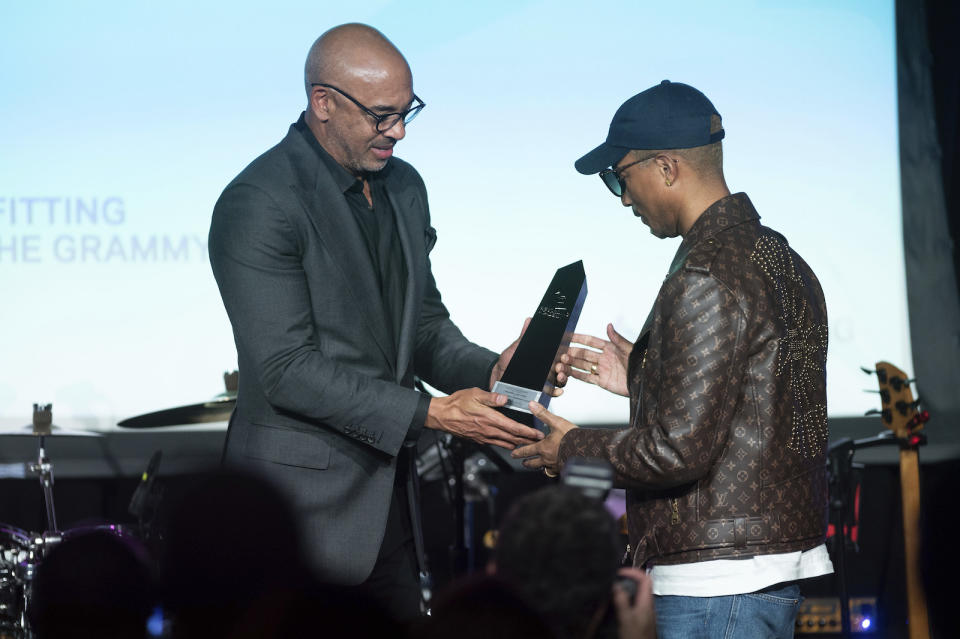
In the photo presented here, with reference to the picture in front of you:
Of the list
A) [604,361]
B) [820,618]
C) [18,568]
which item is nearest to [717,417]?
[604,361]

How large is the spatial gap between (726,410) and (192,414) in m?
2.80

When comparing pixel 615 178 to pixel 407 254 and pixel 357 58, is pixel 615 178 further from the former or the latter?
pixel 357 58

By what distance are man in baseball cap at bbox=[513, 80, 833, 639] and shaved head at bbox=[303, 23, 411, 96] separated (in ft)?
2.14

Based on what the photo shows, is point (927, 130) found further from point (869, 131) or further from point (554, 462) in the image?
point (554, 462)

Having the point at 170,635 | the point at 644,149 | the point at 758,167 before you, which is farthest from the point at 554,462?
the point at 758,167

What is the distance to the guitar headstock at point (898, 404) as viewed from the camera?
13.7 ft

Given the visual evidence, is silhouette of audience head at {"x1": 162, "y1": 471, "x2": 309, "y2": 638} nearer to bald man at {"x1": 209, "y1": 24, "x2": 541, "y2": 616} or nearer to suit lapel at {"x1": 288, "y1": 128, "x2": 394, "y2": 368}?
bald man at {"x1": 209, "y1": 24, "x2": 541, "y2": 616}

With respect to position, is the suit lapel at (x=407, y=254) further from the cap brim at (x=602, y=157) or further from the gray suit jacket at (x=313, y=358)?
the cap brim at (x=602, y=157)

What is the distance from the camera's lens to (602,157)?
2223mm

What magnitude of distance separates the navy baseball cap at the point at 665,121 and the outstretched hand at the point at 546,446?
58 centimetres

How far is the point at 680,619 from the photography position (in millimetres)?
1991

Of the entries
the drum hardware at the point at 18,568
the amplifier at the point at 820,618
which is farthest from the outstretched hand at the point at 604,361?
the amplifier at the point at 820,618

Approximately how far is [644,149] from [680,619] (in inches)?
37.2

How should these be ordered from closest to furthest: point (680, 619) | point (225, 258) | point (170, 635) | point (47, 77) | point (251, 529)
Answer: point (170, 635) < point (251, 529) < point (680, 619) < point (225, 258) < point (47, 77)
